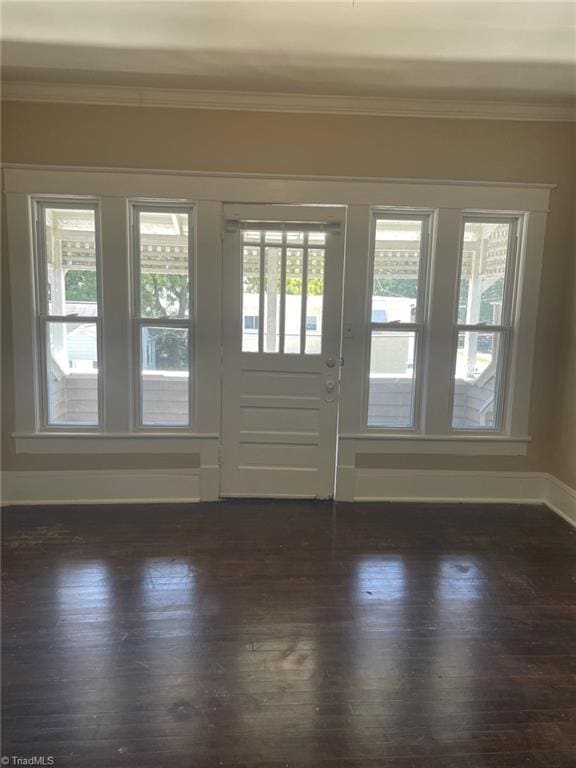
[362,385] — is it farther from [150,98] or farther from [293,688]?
[150,98]

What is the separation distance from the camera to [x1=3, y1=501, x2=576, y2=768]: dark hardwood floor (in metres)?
1.53

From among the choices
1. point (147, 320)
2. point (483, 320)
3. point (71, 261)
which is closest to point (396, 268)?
point (483, 320)

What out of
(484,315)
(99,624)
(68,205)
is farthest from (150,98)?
(99,624)

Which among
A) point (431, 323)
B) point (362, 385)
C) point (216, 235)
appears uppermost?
point (216, 235)

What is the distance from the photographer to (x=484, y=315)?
3.38 meters

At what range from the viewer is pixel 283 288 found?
3.24 meters

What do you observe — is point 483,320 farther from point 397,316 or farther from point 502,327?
point 397,316

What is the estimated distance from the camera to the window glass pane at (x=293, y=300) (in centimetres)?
321

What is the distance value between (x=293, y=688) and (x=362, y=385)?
→ 2030 millimetres

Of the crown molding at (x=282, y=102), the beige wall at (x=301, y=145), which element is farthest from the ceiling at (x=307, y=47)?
the beige wall at (x=301, y=145)

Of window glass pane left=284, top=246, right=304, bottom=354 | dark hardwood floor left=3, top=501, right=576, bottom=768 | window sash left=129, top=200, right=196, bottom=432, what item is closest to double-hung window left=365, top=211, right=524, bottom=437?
window glass pane left=284, top=246, right=304, bottom=354

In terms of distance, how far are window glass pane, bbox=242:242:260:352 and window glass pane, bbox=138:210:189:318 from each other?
0.40 meters

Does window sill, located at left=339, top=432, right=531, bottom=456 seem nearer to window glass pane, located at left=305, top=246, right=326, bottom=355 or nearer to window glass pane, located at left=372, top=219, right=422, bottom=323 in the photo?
window glass pane, located at left=305, top=246, right=326, bottom=355

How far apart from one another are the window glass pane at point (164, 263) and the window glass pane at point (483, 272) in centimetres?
→ 197
